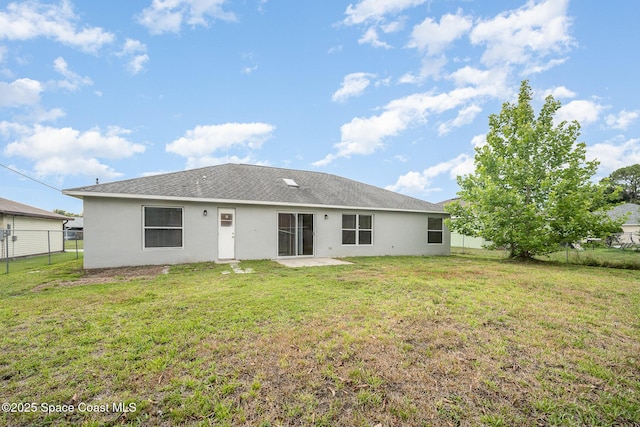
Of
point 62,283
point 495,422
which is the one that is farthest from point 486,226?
point 62,283

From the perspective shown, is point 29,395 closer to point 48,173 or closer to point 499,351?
point 499,351

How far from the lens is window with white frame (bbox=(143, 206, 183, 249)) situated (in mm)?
9164

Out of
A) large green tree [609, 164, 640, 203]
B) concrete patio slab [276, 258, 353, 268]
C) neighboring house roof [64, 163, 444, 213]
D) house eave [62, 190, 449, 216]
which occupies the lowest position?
concrete patio slab [276, 258, 353, 268]

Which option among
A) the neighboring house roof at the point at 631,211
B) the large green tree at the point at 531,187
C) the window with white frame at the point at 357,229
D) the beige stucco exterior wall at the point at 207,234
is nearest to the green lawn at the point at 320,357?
the beige stucco exterior wall at the point at 207,234

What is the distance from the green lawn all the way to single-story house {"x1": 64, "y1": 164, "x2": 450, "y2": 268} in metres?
3.41

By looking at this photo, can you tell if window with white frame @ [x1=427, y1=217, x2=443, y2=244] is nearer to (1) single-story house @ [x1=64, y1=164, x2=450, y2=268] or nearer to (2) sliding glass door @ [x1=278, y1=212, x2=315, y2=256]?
(1) single-story house @ [x1=64, y1=164, x2=450, y2=268]

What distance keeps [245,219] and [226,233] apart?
0.86m

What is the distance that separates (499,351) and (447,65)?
14085 mm

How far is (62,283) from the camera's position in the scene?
21.3ft

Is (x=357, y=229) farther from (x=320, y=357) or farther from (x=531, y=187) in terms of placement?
(x=320, y=357)

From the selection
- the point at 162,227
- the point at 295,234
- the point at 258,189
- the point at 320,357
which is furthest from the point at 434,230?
the point at 320,357

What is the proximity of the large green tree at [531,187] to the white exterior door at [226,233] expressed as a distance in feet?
31.9

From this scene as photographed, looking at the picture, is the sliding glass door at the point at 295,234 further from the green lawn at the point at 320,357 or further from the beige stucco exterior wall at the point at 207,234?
the green lawn at the point at 320,357

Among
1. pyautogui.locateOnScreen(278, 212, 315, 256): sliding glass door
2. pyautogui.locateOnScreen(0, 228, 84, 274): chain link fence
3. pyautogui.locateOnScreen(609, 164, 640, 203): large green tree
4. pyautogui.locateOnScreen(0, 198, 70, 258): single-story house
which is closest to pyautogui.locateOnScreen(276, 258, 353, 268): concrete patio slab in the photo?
pyautogui.locateOnScreen(278, 212, 315, 256): sliding glass door
